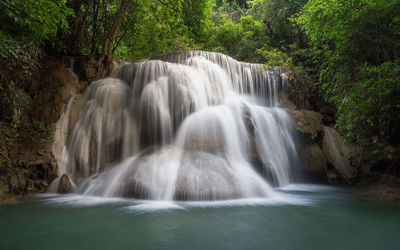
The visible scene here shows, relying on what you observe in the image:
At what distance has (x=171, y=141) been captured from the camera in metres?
7.15

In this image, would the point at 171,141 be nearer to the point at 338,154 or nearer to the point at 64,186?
the point at 64,186

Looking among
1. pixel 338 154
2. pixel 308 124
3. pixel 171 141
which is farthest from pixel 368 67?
pixel 171 141

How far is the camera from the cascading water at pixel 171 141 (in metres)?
5.67

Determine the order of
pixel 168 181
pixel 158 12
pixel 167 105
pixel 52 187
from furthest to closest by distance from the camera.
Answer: pixel 158 12
pixel 167 105
pixel 52 187
pixel 168 181

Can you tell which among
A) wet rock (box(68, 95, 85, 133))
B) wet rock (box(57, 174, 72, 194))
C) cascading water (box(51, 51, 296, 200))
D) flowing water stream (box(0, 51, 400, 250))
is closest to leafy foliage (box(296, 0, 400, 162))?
flowing water stream (box(0, 51, 400, 250))

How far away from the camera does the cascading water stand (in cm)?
567

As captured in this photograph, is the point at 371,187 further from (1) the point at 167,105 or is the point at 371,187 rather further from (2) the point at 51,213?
(2) the point at 51,213

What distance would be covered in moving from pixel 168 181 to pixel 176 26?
276 inches

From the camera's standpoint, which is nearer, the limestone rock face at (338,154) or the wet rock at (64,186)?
the wet rock at (64,186)

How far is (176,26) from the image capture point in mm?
10141

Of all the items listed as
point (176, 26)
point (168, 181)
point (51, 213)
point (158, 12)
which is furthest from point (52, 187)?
point (158, 12)

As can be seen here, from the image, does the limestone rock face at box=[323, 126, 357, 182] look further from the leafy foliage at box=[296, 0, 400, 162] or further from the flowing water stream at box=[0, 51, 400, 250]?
the leafy foliage at box=[296, 0, 400, 162]

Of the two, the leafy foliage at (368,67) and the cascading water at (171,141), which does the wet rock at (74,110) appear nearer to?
the cascading water at (171,141)

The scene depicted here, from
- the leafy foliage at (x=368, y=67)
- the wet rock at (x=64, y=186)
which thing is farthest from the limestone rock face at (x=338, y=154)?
the wet rock at (x=64, y=186)
